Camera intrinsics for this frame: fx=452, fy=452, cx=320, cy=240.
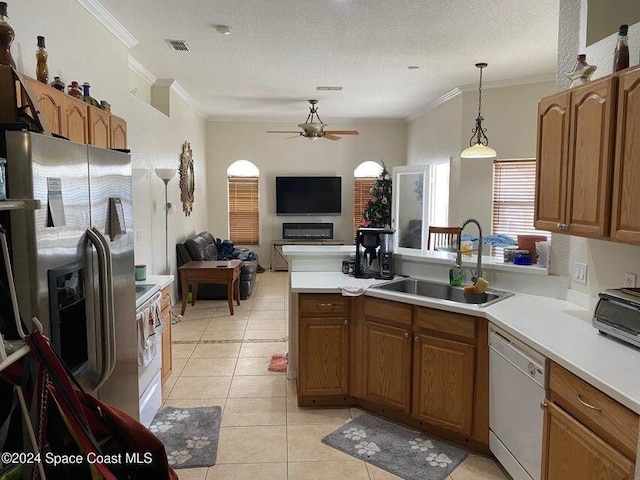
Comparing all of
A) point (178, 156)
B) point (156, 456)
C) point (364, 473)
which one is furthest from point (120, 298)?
point (178, 156)

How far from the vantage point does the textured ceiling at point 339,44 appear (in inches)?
139

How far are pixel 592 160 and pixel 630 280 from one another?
26.7 inches

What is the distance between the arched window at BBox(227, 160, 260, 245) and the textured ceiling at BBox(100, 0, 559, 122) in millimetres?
2368

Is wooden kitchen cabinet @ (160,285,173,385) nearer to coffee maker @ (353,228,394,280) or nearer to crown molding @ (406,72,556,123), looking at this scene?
coffee maker @ (353,228,394,280)

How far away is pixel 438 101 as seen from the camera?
7.01 m

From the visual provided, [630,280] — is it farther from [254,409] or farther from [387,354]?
[254,409]

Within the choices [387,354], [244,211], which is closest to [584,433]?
[387,354]

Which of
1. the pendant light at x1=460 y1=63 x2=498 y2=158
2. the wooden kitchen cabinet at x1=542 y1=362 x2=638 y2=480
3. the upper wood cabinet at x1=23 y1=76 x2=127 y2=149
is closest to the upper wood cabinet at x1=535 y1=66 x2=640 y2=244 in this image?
the wooden kitchen cabinet at x1=542 y1=362 x2=638 y2=480

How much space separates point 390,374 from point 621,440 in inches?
62.7

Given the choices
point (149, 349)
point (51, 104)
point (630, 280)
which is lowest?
point (149, 349)

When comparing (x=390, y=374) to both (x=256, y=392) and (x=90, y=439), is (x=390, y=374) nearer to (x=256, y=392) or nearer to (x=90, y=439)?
(x=256, y=392)

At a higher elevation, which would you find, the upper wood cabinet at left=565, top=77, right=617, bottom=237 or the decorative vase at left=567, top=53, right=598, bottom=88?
the decorative vase at left=567, top=53, right=598, bottom=88

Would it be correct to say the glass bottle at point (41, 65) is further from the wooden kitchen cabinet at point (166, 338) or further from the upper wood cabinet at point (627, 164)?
the upper wood cabinet at point (627, 164)

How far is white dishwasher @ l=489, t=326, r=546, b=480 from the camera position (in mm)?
2131
